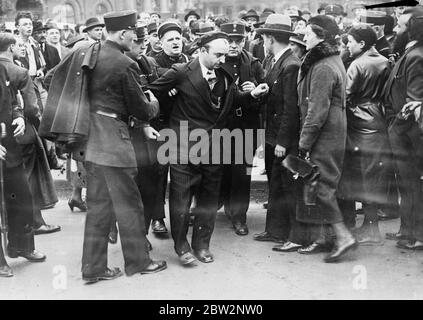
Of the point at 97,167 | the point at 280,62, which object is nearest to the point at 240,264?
the point at 97,167

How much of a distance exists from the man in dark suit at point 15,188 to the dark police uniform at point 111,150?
28.7 inches

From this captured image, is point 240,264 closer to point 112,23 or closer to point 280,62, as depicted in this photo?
point 280,62

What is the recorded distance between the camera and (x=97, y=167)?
4.35 m

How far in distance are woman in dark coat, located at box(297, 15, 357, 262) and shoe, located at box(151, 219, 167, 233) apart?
62.4 inches

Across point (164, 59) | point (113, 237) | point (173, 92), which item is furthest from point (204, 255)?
point (164, 59)

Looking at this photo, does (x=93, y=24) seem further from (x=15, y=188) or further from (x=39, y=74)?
(x=15, y=188)

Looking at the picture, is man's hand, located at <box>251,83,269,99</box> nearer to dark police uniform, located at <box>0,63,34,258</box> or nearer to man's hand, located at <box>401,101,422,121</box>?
man's hand, located at <box>401,101,422,121</box>

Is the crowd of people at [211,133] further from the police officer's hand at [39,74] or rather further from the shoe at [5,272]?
the police officer's hand at [39,74]

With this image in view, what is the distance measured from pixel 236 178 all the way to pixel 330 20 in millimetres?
1840

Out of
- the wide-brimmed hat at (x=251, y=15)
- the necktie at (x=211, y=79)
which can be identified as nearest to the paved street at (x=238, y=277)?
the necktie at (x=211, y=79)

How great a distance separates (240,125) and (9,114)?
A: 2.15 m

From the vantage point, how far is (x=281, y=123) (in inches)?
202

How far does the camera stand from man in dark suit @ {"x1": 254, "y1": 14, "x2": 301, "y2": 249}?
199 inches

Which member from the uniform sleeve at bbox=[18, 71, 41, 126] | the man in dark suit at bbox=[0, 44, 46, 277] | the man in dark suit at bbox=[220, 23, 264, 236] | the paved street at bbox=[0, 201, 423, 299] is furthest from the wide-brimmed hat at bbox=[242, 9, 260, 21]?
the man in dark suit at bbox=[0, 44, 46, 277]
